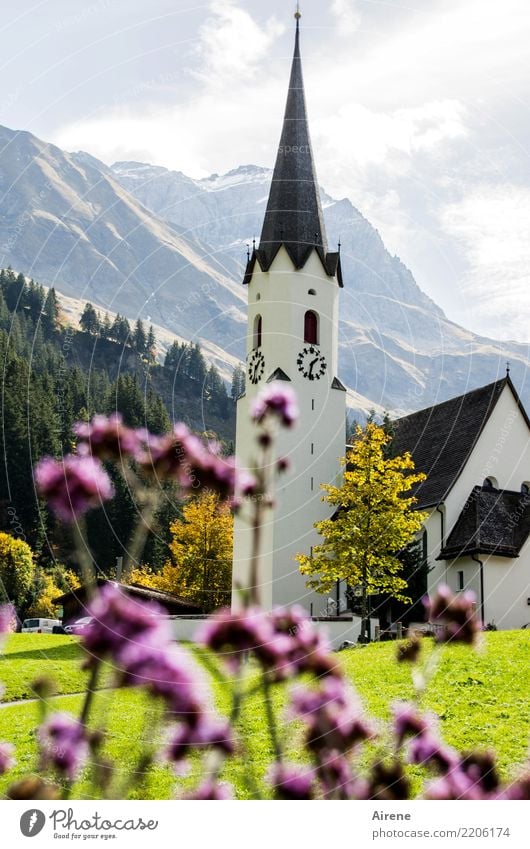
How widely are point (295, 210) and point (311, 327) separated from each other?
6080 mm

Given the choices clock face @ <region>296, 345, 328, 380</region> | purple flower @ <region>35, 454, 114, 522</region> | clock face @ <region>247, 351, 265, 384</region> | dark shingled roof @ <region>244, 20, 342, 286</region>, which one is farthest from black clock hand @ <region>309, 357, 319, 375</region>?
purple flower @ <region>35, 454, 114, 522</region>

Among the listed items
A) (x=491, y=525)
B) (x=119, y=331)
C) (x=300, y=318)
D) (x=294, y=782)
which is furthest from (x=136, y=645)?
(x=119, y=331)

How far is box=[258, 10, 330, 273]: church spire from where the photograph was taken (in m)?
47.3

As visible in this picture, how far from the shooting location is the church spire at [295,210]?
47.3m

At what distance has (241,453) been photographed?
41.6 metres

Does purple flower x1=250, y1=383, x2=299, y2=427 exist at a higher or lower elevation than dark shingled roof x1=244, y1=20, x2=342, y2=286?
lower

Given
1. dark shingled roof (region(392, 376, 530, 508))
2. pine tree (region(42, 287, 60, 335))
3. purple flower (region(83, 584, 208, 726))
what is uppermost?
pine tree (region(42, 287, 60, 335))

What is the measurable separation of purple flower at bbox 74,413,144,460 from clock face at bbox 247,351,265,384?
143 ft

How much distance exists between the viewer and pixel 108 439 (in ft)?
9.82

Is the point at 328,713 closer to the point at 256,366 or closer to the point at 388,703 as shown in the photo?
the point at 388,703

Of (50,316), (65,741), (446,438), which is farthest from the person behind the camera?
(50,316)

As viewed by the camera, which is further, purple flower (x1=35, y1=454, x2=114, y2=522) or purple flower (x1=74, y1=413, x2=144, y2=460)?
purple flower (x1=74, y1=413, x2=144, y2=460)

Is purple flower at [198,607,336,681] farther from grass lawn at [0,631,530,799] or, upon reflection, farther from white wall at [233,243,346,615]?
white wall at [233,243,346,615]

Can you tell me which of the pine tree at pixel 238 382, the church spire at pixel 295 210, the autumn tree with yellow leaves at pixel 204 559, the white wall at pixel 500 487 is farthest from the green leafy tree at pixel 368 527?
the pine tree at pixel 238 382
